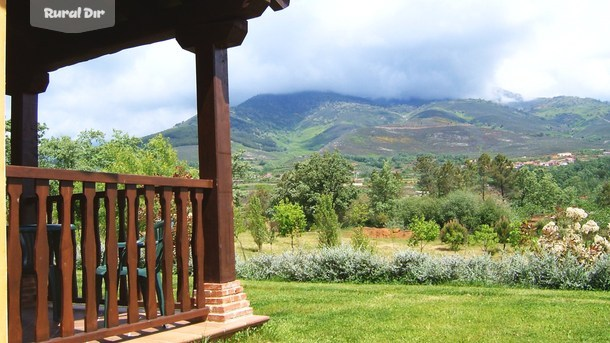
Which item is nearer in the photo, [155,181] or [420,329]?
[155,181]

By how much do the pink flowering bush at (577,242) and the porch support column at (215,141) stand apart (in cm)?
834

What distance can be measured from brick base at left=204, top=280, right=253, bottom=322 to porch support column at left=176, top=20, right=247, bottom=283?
56 millimetres

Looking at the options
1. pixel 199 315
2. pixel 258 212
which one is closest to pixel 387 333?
pixel 199 315

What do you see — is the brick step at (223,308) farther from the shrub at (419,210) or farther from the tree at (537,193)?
the tree at (537,193)

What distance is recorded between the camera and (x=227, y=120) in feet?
16.0

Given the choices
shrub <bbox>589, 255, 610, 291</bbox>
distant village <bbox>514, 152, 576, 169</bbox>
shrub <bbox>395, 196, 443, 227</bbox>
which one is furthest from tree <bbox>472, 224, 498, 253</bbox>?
distant village <bbox>514, 152, 576, 169</bbox>

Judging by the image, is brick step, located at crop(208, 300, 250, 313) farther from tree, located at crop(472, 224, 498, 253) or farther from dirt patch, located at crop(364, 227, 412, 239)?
dirt patch, located at crop(364, 227, 412, 239)

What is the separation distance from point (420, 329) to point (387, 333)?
0.44 m

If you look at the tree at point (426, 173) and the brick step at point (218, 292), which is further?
the tree at point (426, 173)

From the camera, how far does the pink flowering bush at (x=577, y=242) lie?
37.0 ft

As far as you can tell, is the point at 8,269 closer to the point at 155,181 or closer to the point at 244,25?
the point at 155,181

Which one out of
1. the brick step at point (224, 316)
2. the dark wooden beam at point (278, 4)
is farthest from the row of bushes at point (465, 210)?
the brick step at point (224, 316)

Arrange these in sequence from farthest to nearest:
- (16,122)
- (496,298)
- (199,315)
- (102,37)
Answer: (496,298) → (16,122) → (102,37) → (199,315)

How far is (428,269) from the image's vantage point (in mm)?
11367
